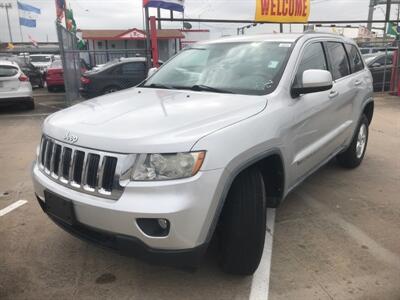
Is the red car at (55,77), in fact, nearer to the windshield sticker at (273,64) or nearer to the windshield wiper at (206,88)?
the windshield wiper at (206,88)

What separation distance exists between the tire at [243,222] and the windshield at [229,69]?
2.97 ft

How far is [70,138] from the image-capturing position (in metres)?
2.75

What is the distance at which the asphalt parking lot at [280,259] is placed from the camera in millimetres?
2922

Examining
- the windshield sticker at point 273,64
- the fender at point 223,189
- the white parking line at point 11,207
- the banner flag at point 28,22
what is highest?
the banner flag at point 28,22

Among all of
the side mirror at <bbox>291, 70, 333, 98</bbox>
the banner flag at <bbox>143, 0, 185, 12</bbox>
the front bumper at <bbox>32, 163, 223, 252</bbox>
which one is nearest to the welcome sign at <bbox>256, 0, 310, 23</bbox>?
the banner flag at <bbox>143, 0, 185, 12</bbox>

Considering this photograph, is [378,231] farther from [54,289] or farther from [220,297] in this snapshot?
[54,289]

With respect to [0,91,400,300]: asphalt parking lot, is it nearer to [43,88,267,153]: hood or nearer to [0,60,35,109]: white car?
[43,88,267,153]: hood

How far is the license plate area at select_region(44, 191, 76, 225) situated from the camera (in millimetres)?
2678

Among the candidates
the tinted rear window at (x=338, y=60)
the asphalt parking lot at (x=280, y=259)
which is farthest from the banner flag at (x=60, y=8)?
the tinted rear window at (x=338, y=60)

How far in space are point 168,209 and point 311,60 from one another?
244cm

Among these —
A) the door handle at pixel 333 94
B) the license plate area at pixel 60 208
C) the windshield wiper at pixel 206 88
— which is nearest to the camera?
the license plate area at pixel 60 208

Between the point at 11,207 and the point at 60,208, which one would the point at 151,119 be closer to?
the point at 60,208

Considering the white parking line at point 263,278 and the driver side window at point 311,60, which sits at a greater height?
the driver side window at point 311,60

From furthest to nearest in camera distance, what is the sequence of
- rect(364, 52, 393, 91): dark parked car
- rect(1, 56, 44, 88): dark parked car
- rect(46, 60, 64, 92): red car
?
rect(1, 56, 44, 88): dark parked car < rect(46, 60, 64, 92): red car < rect(364, 52, 393, 91): dark parked car
